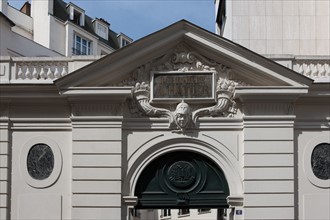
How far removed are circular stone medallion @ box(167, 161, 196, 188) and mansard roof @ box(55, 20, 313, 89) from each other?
255cm

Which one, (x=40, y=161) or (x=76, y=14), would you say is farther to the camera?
(x=76, y=14)

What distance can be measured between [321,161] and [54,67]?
23.5ft

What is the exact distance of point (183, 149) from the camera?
17.5m

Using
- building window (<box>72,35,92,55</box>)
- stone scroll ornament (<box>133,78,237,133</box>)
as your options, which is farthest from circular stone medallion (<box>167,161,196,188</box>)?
building window (<box>72,35,92,55</box>)

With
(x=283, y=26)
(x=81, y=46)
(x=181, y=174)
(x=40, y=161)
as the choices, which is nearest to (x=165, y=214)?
(x=81, y=46)

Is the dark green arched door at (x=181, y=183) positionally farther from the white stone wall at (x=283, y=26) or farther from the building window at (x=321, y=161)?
the white stone wall at (x=283, y=26)

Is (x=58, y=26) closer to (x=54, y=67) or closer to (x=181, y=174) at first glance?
(x=54, y=67)

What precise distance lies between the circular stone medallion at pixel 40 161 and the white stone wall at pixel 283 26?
781 centimetres

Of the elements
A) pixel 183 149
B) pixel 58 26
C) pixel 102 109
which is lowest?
pixel 183 149

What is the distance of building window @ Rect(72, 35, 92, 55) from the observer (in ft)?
143

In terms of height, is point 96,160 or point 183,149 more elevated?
point 183,149

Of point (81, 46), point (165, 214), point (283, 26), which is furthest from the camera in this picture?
point (81, 46)

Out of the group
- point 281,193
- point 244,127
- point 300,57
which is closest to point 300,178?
point 281,193

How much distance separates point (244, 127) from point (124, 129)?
9.72 ft
